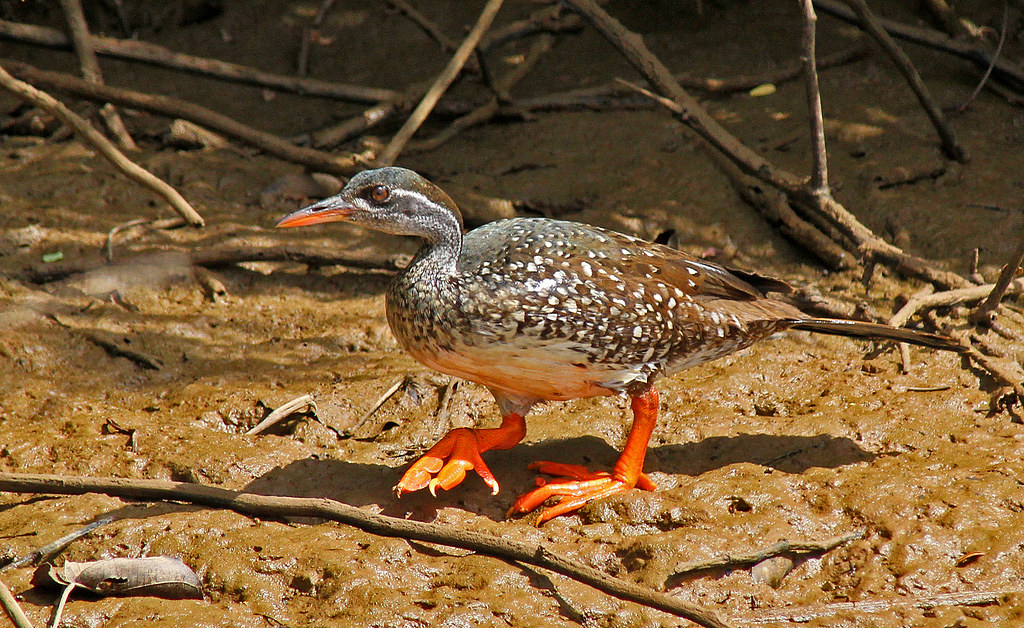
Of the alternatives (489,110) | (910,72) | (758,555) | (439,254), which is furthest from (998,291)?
(489,110)

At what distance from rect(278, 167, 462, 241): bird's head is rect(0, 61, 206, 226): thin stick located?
2.41 m

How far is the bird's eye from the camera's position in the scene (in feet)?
14.1

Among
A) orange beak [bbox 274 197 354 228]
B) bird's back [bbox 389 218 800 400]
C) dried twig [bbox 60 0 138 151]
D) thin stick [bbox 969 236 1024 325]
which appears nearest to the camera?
bird's back [bbox 389 218 800 400]

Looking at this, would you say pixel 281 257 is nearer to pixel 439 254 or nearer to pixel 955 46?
pixel 439 254

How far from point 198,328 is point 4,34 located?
4.00 m

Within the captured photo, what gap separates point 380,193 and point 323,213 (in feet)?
0.97

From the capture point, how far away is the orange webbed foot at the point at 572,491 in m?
4.13

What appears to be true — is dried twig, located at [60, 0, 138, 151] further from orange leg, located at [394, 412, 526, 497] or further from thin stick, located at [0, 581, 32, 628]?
thin stick, located at [0, 581, 32, 628]

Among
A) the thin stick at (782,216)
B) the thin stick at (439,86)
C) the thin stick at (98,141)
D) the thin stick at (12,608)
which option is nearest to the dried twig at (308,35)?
the thin stick at (439,86)

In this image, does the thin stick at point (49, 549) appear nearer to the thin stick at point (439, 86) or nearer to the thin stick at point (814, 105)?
the thin stick at point (439, 86)

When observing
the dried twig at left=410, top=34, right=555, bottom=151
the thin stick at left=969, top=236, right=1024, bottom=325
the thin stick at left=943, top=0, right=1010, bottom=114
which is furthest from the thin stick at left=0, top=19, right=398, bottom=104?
the thin stick at left=969, top=236, right=1024, bottom=325

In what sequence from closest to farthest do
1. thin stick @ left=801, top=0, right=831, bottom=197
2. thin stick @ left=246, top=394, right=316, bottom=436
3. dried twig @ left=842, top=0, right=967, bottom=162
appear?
thin stick @ left=246, top=394, right=316, bottom=436
thin stick @ left=801, top=0, right=831, bottom=197
dried twig @ left=842, top=0, right=967, bottom=162

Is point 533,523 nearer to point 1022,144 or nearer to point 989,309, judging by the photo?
point 989,309

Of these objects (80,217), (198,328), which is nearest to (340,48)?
(80,217)
